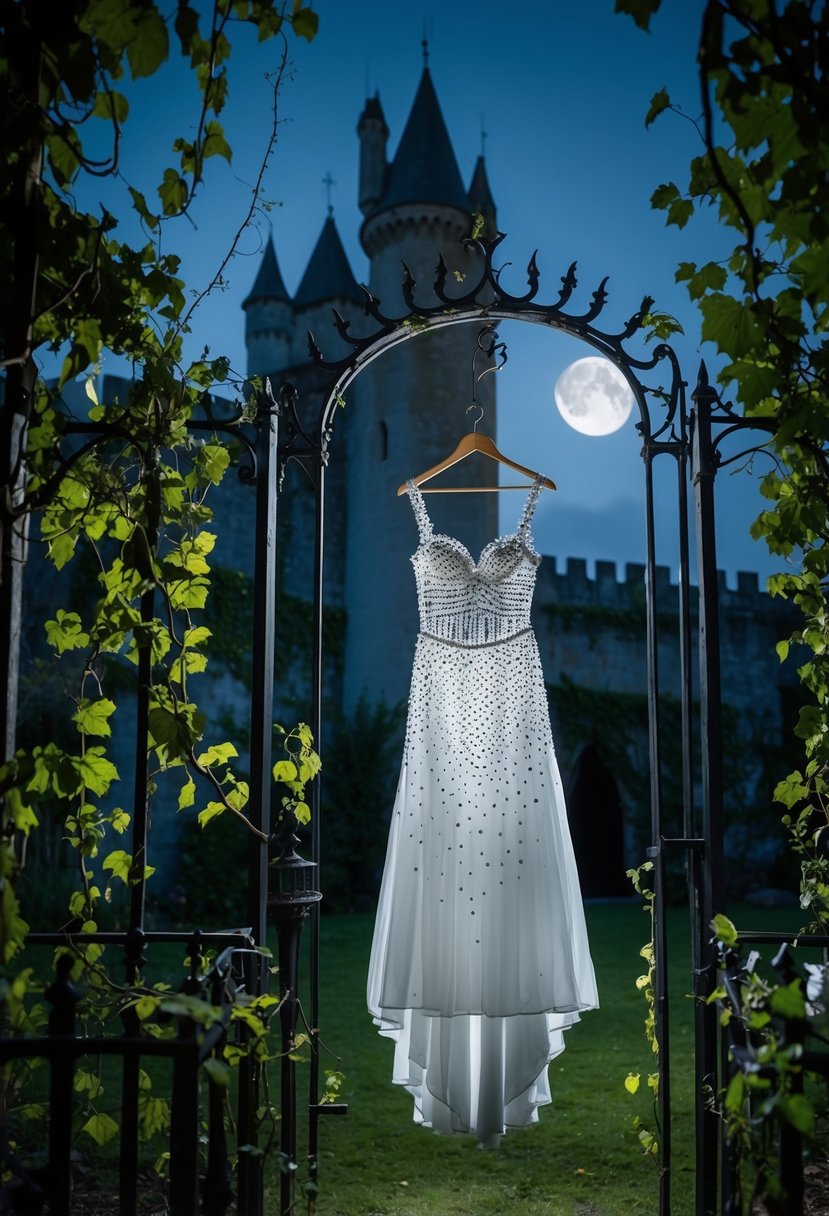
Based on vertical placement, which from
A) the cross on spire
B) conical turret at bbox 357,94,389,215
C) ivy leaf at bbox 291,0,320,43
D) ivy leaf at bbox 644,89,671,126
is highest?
→ the cross on spire

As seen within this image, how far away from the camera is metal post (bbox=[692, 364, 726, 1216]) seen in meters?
2.04

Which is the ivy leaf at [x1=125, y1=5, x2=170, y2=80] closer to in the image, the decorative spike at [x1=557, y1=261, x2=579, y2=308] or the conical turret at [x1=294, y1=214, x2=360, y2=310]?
the decorative spike at [x1=557, y1=261, x2=579, y2=308]

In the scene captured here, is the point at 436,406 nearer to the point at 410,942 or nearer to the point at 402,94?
the point at 402,94

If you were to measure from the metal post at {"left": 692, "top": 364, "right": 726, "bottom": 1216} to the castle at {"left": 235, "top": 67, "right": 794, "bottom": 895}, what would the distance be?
797 centimetres

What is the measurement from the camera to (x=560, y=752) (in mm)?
12609

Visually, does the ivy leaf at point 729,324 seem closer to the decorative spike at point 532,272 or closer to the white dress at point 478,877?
the decorative spike at point 532,272

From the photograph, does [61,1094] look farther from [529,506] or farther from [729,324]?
[529,506]

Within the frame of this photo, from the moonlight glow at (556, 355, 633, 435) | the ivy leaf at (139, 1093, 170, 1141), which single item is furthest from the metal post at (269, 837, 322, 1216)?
the moonlight glow at (556, 355, 633, 435)

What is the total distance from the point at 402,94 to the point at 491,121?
177 centimetres

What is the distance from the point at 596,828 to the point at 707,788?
12.6 m

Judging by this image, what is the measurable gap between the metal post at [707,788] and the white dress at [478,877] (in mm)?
514

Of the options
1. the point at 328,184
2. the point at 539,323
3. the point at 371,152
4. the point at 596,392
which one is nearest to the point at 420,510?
the point at 539,323

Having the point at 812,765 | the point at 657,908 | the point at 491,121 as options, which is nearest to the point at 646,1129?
the point at 657,908

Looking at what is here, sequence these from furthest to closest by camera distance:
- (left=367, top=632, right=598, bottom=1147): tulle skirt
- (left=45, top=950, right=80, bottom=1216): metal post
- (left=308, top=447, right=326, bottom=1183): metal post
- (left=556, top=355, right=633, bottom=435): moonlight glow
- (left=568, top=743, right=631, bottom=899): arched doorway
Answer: (left=568, top=743, right=631, bottom=899): arched doorway, (left=556, top=355, right=633, bottom=435): moonlight glow, (left=367, top=632, right=598, bottom=1147): tulle skirt, (left=308, top=447, right=326, bottom=1183): metal post, (left=45, top=950, right=80, bottom=1216): metal post
